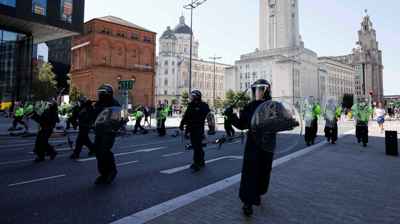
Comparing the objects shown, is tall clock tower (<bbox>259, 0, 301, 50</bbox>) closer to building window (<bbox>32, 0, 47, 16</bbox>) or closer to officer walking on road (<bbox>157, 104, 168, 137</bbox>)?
building window (<bbox>32, 0, 47, 16</bbox>)

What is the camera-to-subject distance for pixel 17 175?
6.62 metres

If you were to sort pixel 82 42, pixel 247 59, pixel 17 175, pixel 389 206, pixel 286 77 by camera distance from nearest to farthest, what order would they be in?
pixel 389 206 → pixel 17 175 → pixel 82 42 → pixel 286 77 → pixel 247 59

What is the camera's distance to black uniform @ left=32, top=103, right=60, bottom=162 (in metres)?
8.59

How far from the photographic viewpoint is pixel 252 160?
4195mm

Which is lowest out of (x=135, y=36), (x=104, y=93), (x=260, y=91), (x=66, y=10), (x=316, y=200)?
(x=316, y=200)

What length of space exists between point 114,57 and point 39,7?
32589 millimetres

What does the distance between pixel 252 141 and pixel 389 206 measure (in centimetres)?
239

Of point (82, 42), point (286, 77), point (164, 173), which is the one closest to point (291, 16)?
point (286, 77)

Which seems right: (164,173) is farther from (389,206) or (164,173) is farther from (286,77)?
(286,77)

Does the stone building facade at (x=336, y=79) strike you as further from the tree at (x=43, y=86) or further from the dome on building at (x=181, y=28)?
the tree at (x=43, y=86)

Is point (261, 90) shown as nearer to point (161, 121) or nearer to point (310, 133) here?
point (310, 133)

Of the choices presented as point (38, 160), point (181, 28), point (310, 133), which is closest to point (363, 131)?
point (310, 133)

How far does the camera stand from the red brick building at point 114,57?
58.4 metres

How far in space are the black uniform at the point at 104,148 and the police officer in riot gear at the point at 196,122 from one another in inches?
84.4
